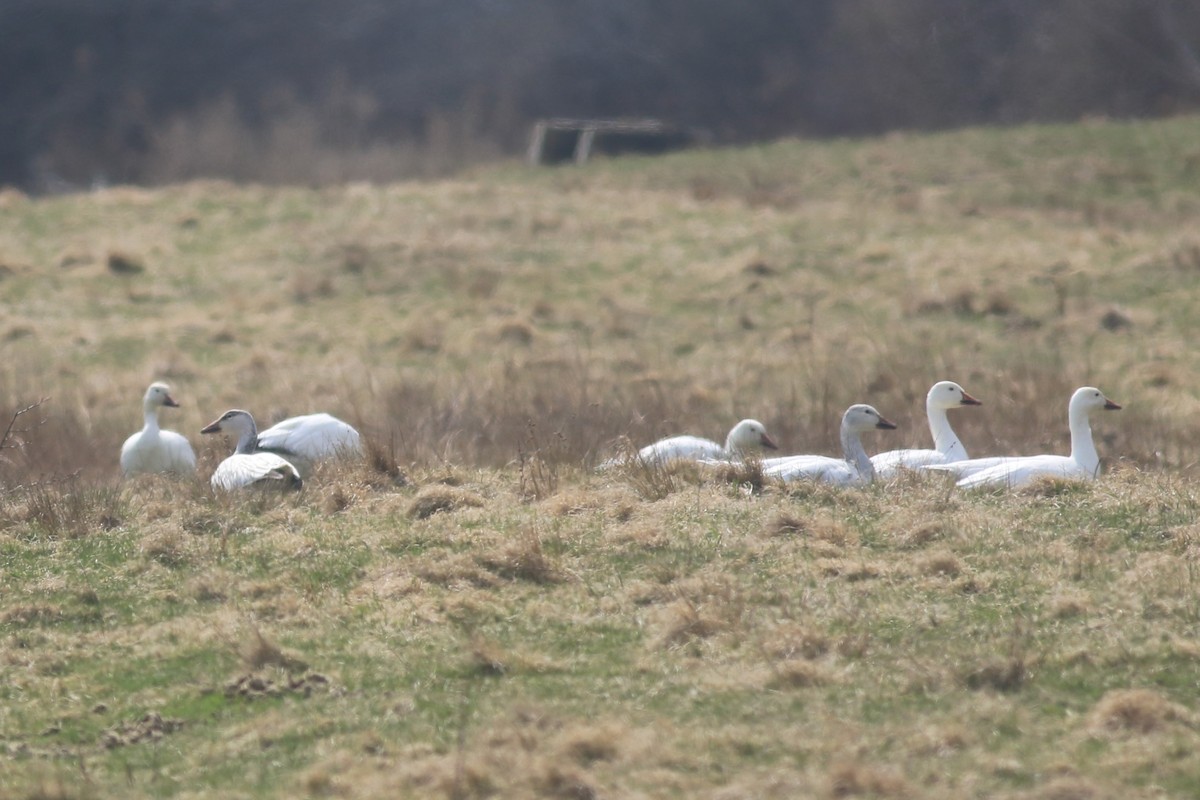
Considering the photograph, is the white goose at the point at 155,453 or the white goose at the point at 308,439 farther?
the white goose at the point at 155,453

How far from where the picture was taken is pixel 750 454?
10.1 metres

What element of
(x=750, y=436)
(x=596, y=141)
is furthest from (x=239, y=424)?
(x=596, y=141)

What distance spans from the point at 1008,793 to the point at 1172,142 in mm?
27389

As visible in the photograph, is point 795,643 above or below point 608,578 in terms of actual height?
below

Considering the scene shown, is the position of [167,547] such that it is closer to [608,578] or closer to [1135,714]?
[608,578]

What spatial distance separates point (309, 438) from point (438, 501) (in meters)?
2.77

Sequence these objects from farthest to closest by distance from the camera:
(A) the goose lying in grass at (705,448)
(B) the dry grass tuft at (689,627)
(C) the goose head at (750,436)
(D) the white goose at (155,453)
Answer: (D) the white goose at (155,453) → (C) the goose head at (750,436) → (A) the goose lying in grass at (705,448) → (B) the dry grass tuft at (689,627)

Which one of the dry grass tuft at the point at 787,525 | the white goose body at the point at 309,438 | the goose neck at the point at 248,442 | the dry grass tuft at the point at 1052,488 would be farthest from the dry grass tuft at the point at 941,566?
the goose neck at the point at 248,442

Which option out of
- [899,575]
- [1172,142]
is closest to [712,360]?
[899,575]

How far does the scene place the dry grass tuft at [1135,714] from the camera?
588cm

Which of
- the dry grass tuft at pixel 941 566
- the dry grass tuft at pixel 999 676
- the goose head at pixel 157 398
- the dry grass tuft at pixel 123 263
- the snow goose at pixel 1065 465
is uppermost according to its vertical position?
the dry grass tuft at pixel 123 263

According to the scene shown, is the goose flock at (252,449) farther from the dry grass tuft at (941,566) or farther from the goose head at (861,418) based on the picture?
the dry grass tuft at (941,566)

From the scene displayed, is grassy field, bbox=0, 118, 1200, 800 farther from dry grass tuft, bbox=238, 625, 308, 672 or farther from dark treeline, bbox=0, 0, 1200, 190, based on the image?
dark treeline, bbox=0, 0, 1200, 190

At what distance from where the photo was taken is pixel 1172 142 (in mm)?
30297
